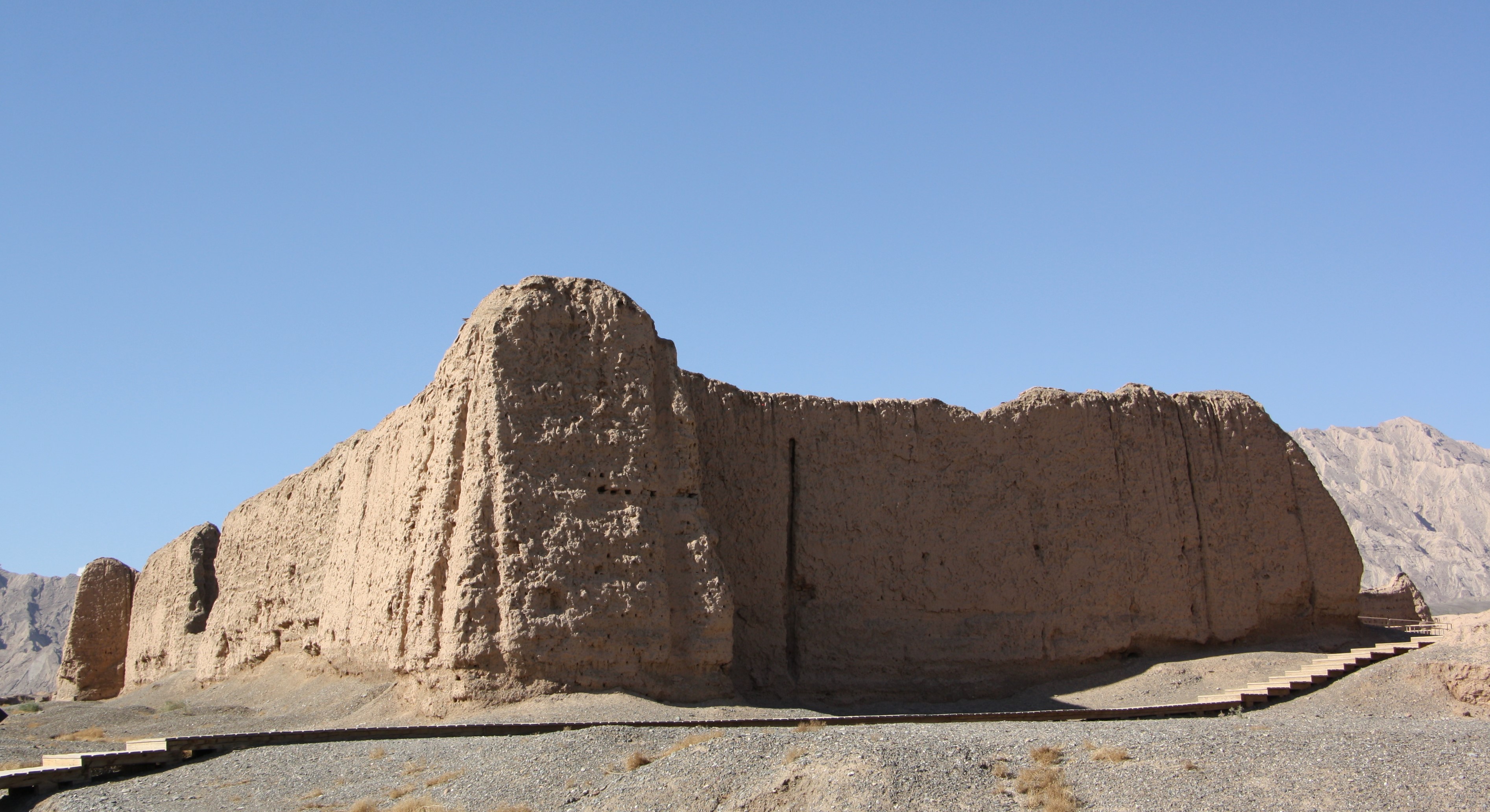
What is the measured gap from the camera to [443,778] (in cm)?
964

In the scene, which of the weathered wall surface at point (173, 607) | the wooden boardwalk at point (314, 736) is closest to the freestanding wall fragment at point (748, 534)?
the wooden boardwalk at point (314, 736)

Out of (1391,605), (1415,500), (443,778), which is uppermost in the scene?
(1415,500)

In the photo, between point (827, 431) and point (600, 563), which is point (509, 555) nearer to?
point (600, 563)

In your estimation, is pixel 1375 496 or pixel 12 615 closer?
pixel 12 615

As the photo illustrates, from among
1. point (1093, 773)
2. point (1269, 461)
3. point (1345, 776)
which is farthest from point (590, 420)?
point (1269, 461)

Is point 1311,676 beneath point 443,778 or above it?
above

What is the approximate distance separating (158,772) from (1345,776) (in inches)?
390

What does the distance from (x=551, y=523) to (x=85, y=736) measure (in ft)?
22.5

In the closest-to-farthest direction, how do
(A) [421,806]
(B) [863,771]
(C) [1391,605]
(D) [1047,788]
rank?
(D) [1047,788]
(B) [863,771]
(A) [421,806]
(C) [1391,605]

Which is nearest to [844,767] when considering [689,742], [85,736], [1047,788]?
[1047,788]

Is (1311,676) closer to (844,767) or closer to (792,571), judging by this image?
(792,571)

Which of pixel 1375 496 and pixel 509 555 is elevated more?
pixel 1375 496

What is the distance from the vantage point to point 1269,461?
61.7 ft

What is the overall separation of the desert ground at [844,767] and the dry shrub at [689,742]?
0.03 m
